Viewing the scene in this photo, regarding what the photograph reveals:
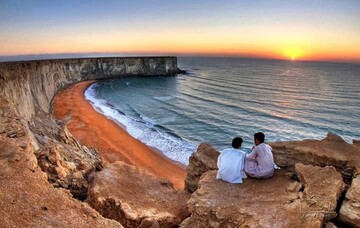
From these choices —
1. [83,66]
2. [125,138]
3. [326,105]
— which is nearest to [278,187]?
[125,138]

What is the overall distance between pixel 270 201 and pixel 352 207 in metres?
1.76

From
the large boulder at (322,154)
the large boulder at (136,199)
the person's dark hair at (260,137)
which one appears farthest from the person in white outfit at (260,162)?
the large boulder at (136,199)

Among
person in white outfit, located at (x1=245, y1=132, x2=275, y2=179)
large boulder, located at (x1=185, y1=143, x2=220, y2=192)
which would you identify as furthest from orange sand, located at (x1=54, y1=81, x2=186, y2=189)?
person in white outfit, located at (x1=245, y1=132, x2=275, y2=179)

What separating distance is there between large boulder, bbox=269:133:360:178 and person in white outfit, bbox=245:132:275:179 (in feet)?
1.96

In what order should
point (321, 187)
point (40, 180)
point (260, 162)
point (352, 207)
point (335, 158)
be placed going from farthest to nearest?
point (260, 162)
point (335, 158)
point (40, 180)
point (321, 187)
point (352, 207)

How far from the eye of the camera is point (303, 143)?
9.01 m

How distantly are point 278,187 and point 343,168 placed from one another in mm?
1762

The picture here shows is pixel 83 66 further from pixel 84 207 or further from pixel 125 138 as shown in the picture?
pixel 84 207

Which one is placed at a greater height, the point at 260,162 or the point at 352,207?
the point at 260,162

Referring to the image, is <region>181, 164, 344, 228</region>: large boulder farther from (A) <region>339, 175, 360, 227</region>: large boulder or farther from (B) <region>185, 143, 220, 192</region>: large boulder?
(B) <region>185, 143, 220, 192</region>: large boulder

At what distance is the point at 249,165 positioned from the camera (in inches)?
336

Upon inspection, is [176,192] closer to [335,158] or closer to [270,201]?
[270,201]

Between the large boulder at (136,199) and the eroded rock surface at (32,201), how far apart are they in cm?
154

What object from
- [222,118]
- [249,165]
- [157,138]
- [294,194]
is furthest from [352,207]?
[222,118]
